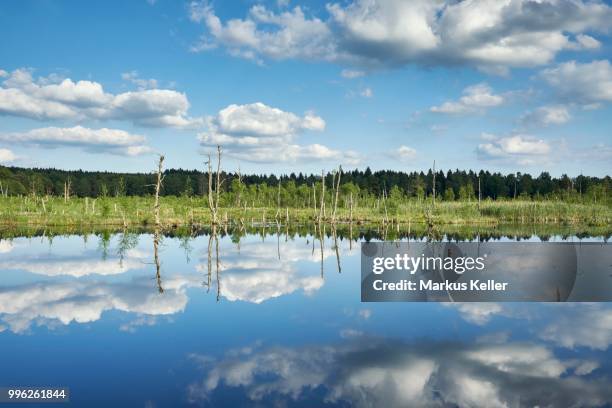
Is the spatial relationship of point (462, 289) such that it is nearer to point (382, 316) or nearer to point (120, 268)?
point (382, 316)

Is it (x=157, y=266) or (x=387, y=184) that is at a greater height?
(x=387, y=184)

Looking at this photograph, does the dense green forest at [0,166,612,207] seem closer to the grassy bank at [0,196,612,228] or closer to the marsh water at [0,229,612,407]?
the grassy bank at [0,196,612,228]

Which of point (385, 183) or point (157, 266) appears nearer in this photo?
point (157, 266)

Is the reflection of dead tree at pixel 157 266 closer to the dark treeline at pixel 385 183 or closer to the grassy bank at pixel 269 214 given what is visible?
the grassy bank at pixel 269 214

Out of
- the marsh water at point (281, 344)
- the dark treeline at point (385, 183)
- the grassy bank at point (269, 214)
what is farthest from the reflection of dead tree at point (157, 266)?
the dark treeline at point (385, 183)

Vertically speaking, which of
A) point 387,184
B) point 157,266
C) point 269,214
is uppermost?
point 387,184

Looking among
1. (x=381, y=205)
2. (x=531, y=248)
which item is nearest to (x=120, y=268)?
(x=531, y=248)

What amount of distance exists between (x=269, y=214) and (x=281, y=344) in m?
53.7

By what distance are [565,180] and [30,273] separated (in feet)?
362
